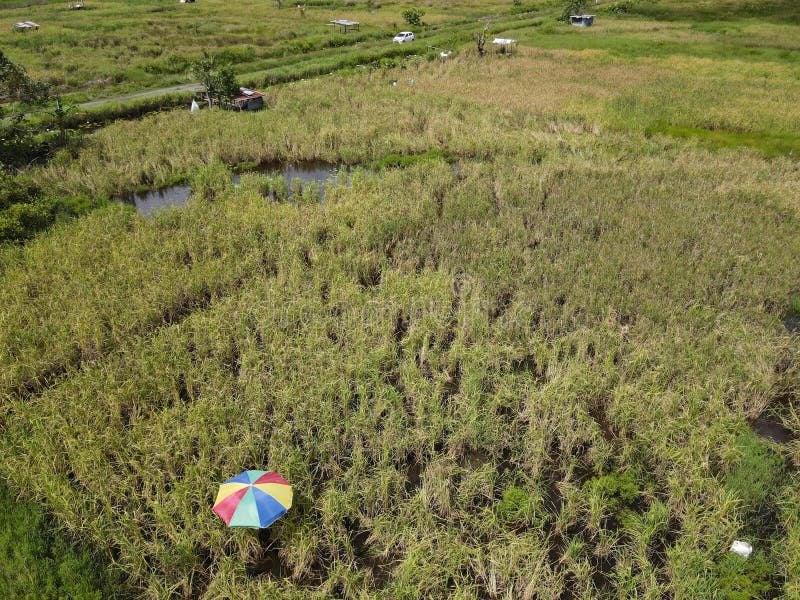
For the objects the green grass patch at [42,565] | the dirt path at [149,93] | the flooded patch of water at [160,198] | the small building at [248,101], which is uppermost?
the dirt path at [149,93]

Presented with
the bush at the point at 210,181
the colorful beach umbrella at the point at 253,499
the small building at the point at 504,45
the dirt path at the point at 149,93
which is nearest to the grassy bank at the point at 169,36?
the dirt path at the point at 149,93

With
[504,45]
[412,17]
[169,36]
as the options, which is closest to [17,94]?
[169,36]

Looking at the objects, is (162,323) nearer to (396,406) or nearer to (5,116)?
(396,406)

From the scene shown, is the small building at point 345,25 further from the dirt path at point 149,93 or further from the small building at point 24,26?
the small building at point 24,26

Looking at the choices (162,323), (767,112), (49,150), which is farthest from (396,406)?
(767,112)

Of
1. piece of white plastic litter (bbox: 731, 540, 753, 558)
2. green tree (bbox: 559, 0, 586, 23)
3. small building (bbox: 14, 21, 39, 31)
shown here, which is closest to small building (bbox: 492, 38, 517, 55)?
green tree (bbox: 559, 0, 586, 23)
